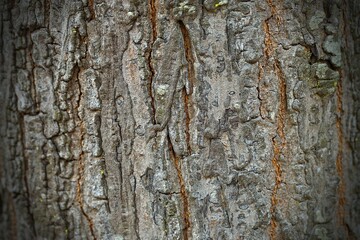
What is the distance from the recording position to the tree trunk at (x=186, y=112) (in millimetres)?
1258

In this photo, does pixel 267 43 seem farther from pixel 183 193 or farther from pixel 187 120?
pixel 183 193

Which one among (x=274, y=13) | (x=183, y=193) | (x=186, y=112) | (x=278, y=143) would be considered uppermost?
(x=274, y=13)

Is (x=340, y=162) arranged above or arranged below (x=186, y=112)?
below

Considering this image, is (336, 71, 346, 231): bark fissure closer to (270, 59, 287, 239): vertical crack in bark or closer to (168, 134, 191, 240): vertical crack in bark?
(270, 59, 287, 239): vertical crack in bark

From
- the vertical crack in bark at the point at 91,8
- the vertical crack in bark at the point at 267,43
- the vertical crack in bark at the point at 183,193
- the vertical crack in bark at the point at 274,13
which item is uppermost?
the vertical crack in bark at the point at 91,8

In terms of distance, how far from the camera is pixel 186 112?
129 centimetres

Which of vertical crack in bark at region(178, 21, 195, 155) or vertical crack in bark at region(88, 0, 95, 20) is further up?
vertical crack in bark at region(88, 0, 95, 20)

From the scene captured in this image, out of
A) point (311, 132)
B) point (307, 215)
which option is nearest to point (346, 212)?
point (307, 215)

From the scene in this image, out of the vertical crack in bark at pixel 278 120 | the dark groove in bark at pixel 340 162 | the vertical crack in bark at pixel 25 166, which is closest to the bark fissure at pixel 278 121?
the vertical crack in bark at pixel 278 120

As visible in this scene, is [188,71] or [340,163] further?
[340,163]

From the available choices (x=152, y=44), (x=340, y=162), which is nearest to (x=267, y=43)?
(x=152, y=44)

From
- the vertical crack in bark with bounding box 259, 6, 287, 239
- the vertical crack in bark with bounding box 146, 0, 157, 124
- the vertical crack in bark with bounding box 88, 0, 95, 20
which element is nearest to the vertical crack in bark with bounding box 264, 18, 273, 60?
the vertical crack in bark with bounding box 259, 6, 287, 239

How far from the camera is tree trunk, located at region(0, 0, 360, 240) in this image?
126 centimetres

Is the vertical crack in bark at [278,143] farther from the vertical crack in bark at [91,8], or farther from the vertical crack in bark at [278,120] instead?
the vertical crack in bark at [91,8]
